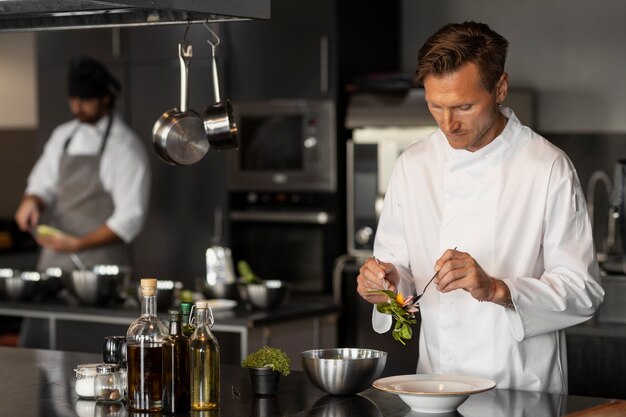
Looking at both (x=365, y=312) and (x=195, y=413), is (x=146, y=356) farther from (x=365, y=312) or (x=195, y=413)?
(x=365, y=312)

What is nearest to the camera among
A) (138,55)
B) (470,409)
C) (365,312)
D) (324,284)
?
(470,409)

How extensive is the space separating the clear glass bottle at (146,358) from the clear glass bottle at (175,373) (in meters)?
0.01

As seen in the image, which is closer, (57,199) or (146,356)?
(146,356)

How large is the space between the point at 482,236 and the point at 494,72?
0.45 metres

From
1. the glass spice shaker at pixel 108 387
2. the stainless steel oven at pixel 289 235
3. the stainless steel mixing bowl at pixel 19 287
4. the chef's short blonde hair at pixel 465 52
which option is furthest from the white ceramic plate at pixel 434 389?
the stainless steel oven at pixel 289 235

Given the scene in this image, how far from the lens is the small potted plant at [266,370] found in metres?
2.59

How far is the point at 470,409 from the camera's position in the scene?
94.7 inches

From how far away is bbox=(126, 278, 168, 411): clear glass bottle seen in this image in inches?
97.0

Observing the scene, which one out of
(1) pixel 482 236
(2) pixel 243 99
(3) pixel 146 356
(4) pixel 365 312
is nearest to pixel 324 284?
(4) pixel 365 312

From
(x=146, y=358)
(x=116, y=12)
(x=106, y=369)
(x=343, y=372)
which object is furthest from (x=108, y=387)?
(x=116, y=12)

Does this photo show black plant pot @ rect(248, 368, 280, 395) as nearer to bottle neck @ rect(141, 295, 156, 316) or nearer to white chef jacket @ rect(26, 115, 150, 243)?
bottle neck @ rect(141, 295, 156, 316)

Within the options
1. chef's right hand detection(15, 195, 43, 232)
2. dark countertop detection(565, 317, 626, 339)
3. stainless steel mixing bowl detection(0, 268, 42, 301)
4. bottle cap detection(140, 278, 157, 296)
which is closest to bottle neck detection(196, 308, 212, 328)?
bottle cap detection(140, 278, 157, 296)

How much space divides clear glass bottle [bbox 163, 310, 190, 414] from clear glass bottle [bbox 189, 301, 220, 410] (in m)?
0.03

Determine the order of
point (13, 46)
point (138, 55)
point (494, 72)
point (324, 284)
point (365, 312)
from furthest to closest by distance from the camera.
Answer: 1. point (13, 46)
2. point (138, 55)
3. point (324, 284)
4. point (365, 312)
5. point (494, 72)
